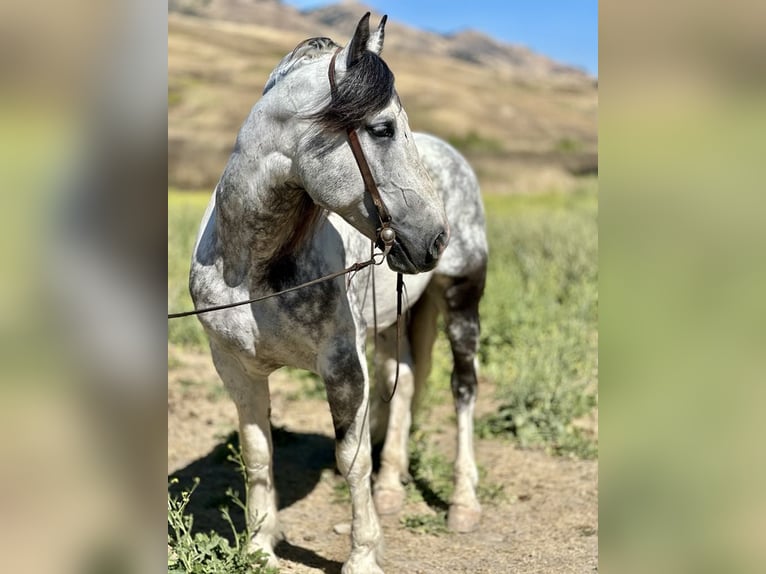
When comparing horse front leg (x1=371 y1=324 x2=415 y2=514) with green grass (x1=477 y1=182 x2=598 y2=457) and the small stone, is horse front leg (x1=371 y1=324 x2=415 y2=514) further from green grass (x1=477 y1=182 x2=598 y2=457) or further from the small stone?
green grass (x1=477 y1=182 x2=598 y2=457)

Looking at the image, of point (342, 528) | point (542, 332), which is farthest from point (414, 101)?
point (342, 528)

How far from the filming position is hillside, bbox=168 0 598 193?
33656 millimetres

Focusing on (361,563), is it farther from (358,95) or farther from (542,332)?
(542,332)

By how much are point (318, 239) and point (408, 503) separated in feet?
7.32

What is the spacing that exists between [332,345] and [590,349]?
456 centimetres

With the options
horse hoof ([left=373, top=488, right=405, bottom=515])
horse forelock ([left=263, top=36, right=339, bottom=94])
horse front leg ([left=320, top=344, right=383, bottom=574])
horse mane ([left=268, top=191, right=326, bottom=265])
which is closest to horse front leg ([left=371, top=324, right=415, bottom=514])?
horse hoof ([left=373, top=488, right=405, bottom=515])

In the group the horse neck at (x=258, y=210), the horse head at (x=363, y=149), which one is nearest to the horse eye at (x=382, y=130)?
the horse head at (x=363, y=149)

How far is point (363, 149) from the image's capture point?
2.57 m

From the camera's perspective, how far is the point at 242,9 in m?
67.7

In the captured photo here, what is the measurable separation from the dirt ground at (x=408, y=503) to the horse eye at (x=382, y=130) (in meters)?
2.12

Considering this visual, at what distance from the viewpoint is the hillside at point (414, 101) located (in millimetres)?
33656
